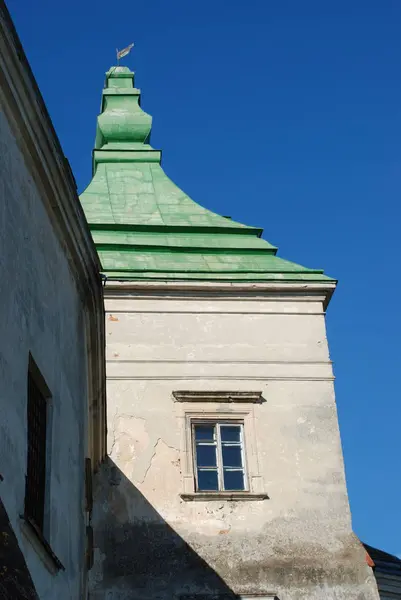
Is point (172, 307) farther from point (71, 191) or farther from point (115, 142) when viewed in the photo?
point (71, 191)

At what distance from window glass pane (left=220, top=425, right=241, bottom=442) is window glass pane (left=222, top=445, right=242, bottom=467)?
0.49 ft

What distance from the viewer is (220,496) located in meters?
18.5

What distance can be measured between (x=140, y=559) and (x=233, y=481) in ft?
7.03

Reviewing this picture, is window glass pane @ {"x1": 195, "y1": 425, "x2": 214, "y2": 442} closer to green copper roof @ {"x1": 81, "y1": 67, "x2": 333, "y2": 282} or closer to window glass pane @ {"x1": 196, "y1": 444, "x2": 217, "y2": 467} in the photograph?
window glass pane @ {"x1": 196, "y1": 444, "x2": 217, "y2": 467}

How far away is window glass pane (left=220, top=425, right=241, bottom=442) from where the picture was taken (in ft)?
62.8

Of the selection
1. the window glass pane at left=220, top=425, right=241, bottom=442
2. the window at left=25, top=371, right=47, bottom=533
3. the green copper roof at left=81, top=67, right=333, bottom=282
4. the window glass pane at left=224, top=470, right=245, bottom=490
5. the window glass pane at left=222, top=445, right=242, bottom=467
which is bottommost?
the window at left=25, top=371, right=47, bottom=533

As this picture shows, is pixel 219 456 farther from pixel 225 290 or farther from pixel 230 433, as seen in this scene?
pixel 225 290

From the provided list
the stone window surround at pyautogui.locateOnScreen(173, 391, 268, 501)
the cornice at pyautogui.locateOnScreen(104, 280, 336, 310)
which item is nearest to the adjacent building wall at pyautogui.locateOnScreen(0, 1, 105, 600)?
the stone window surround at pyautogui.locateOnScreen(173, 391, 268, 501)

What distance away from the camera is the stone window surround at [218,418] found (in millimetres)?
18547

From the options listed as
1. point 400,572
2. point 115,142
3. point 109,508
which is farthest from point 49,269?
point 115,142

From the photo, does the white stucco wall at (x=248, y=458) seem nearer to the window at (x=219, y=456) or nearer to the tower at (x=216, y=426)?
the tower at (x=216, y=426)

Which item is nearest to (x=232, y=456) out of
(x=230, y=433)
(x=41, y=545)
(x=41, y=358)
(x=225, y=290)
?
(x=230, y=433)

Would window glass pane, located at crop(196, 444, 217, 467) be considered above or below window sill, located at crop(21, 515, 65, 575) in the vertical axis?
above

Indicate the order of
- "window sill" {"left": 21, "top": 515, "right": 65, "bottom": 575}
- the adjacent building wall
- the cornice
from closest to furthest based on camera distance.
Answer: "window sill" {"left": 21, "top": 515, "right": 65, "bottom": 575}
the adjacent building wall
the cornice
